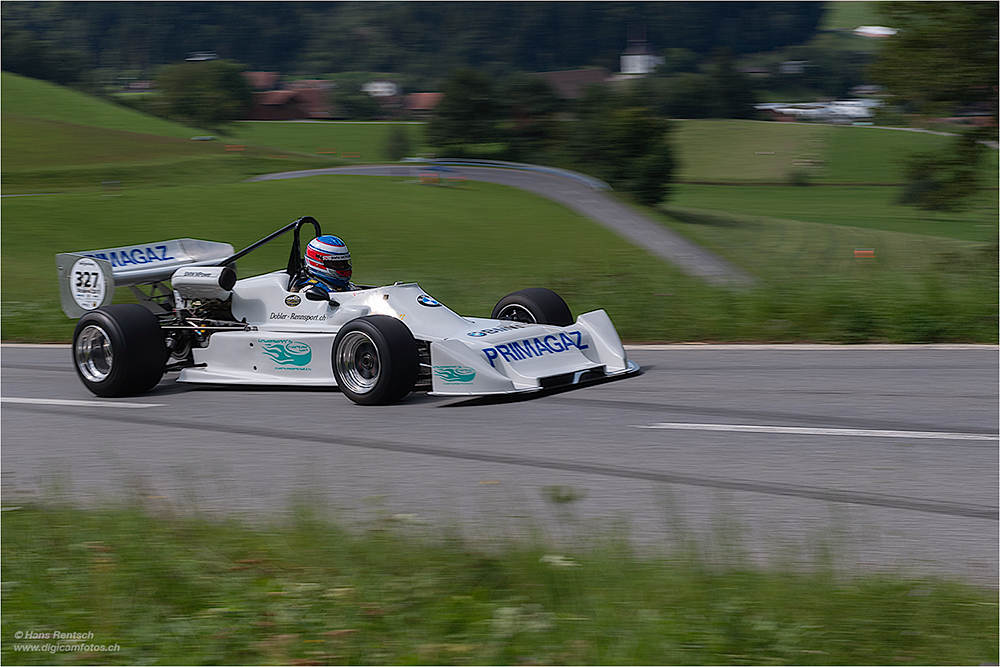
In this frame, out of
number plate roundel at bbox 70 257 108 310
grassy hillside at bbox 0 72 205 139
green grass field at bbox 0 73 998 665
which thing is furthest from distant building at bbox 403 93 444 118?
number plate roundel at bbox 70 257 108 310

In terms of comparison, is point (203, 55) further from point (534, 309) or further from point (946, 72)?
point (534, 309)

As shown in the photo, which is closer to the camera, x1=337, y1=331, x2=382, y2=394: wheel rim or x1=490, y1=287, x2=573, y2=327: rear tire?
x1=337, y1=331, x2=382, y2=394: wheel rim

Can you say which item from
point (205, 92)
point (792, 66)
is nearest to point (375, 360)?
point (792, 66)

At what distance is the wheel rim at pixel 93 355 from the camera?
882 cm

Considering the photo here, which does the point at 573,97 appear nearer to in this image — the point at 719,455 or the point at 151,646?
the point at 719,455

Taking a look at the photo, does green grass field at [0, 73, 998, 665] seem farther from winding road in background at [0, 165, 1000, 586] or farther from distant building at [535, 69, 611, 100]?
distant building at [535, 69, 611, 100]

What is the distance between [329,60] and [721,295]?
26.7 meters

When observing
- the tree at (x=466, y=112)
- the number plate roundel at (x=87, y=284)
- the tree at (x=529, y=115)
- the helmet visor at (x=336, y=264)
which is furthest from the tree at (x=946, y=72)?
the tree at (x=466, y=112)

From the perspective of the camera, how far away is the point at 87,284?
9.14 metres

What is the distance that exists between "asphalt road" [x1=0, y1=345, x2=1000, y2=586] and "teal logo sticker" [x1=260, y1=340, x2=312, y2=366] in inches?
12.6

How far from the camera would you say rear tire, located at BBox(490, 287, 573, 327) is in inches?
351

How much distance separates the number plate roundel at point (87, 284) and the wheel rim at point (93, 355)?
0.39 meters

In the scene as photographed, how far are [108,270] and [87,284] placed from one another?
255 millimetres

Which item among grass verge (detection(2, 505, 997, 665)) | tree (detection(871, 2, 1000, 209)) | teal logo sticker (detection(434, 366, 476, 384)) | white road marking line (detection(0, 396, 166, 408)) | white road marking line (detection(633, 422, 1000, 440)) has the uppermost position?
tree (detection(871, 2, 1000, 209))
